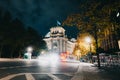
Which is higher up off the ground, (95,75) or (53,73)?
(53,73)

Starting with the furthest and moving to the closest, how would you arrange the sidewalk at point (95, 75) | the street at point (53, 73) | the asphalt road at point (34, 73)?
1. the sidewalk at point (95, 75)
2. the street at point (53, 73)
3. the asphalt road at point (34, 73)

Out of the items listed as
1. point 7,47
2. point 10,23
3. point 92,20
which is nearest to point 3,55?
point 7,47

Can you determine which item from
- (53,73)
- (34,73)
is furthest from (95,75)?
(34,73)

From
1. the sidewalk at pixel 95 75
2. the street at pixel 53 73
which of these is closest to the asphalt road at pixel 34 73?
the street at pixel 53 73

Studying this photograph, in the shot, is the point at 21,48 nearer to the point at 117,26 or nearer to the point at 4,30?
the point at 4,30

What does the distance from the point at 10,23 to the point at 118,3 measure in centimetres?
7110

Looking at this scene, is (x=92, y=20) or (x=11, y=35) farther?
(x=11, y=35)

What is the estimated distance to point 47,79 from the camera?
509 inches

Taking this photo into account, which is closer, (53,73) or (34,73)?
(34,73)

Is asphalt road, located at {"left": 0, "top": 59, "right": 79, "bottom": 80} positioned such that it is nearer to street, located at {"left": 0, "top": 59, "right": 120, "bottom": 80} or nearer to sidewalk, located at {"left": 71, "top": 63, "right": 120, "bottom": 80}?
street, located at {"left": 0, "top": 59, "right": 120, "bottom": 80}

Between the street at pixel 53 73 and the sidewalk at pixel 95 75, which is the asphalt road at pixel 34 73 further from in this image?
the sidewalk at pixel 95 75

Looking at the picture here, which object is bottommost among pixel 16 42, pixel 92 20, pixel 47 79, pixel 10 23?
pixel 47 79

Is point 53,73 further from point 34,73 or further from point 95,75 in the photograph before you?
point 95,75

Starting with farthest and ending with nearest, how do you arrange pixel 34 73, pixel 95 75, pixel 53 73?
pixel 53 73 < pixel 34 73 < pixel 95 75
